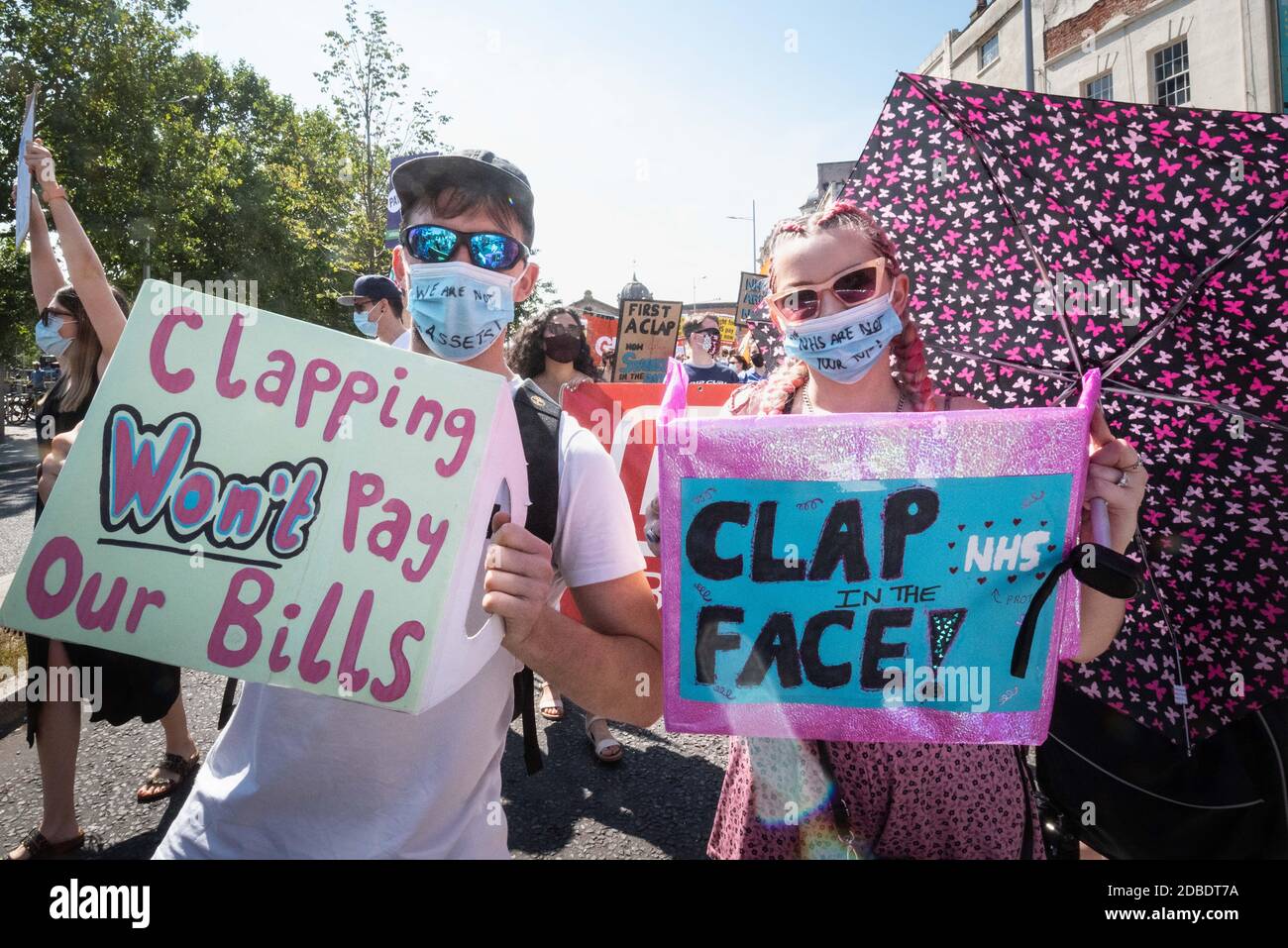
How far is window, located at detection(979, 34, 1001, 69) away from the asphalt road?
78.3 ft

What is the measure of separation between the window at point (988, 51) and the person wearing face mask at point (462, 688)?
24.8 metres

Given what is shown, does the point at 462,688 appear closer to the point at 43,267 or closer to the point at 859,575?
the point at 859,575

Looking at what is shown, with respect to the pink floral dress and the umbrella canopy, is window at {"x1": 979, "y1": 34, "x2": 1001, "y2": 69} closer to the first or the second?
the umbrella canopy

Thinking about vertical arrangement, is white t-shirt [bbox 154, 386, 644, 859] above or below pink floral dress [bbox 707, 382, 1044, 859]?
above

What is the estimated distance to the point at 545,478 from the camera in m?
1.35

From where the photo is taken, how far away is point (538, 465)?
135 centimetres

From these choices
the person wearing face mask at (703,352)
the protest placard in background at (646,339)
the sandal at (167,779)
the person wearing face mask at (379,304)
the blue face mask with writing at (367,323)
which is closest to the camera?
the sandal at (167,779)

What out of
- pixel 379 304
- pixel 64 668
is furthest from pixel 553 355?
pixel 64 668

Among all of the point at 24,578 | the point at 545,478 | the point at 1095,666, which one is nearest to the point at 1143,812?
the point at 1095,666

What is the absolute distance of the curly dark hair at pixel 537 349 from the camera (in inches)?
184

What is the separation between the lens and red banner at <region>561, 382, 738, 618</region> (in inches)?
143

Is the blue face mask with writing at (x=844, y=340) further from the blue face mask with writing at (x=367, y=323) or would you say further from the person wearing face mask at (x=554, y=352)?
the blue face mask with writing at (x=367, y=323)

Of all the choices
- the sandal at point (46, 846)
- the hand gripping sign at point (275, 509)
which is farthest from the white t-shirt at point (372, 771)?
the sandal at point (46, 846)

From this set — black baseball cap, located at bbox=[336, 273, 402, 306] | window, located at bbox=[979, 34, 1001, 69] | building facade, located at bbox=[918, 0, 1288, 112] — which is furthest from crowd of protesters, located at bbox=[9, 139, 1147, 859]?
window, located at bbox=[979, 34, 1001, 69]
